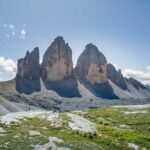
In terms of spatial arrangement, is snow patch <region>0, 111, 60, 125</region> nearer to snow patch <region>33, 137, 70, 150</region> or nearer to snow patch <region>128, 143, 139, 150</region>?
snow patch <region>33, 137, 70, 150</region>

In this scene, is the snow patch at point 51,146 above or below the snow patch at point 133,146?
above

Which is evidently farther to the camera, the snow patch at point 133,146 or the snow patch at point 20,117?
the snow patch at point 20,117

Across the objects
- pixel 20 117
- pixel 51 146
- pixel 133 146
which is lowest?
pixel 133 146

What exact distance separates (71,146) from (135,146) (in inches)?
500

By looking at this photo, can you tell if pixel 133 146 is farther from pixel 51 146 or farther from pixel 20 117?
pixel 20 117

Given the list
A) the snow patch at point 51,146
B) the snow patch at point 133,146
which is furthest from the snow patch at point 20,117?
the snow patch at point 133,146

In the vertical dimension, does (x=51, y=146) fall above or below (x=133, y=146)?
above

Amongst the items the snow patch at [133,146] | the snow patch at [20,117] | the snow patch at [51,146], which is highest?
the snow patch at [20,117]

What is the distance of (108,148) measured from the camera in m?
55.5

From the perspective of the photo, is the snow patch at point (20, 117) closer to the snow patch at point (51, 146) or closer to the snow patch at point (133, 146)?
the snow patch at point (51, 146)

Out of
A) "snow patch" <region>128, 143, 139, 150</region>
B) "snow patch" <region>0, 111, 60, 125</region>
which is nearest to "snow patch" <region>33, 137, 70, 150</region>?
"snow patch" <region>128, 143, 139, 150</region>

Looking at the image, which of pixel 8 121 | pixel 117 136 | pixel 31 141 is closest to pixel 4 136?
pixel 31 141

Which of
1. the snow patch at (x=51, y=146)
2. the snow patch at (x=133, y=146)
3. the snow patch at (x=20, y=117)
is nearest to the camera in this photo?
the snow patch at (x=51, y=146)

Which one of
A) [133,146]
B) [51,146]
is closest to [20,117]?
[51,146]
